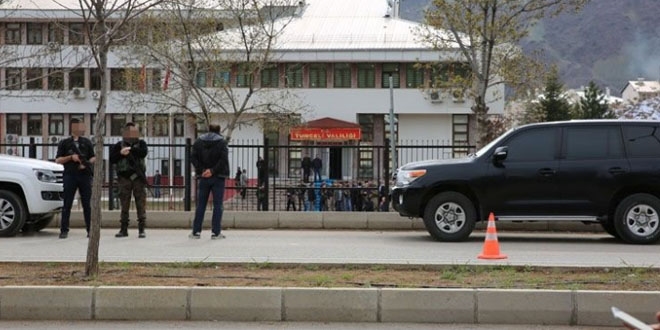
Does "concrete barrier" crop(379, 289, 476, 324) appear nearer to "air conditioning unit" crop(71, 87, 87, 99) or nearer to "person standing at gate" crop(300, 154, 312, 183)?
"person standing at gate" crop(300, 154, 312, 183)

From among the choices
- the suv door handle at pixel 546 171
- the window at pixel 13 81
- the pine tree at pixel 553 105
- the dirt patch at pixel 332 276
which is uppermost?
the pine tree at pixel 553 105

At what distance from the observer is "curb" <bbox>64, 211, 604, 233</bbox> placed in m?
16.0

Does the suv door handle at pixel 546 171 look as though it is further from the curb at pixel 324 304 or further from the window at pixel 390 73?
the window at pixel 390 73

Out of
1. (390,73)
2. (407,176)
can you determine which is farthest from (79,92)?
(407,176)

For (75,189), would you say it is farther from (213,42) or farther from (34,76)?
(213,42)

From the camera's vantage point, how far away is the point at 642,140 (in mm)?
13430

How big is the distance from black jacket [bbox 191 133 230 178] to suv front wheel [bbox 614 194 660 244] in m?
6.29

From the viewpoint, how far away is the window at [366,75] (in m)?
53.1

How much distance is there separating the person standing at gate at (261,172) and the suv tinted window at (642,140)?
7120mm

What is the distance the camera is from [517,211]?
1335 centimetres

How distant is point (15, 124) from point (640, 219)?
53085 millimetres

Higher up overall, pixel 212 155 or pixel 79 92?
pixel 79 92

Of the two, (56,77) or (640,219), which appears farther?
(56,77)

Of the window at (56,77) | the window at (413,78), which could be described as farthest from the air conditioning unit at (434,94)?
the window at (56,77)
